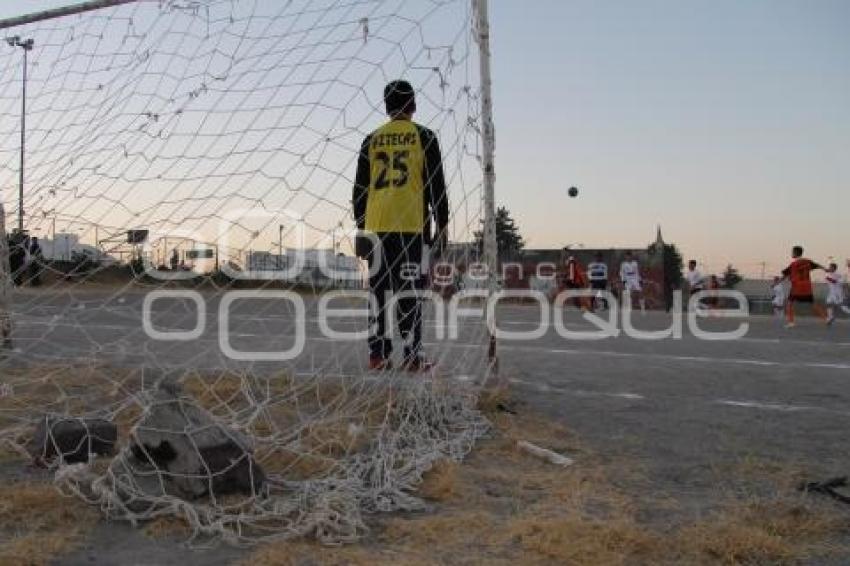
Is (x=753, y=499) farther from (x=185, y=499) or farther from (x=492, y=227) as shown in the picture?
(x=492, y=227)

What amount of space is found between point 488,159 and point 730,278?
1258 inches

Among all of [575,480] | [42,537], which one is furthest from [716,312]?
[42,537]

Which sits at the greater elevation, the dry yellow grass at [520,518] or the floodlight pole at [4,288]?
the floodlight pole at [4,288]

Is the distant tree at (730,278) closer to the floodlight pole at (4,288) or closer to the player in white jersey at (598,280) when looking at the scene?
the player in white jersey at (598,280)

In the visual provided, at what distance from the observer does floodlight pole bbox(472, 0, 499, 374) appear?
5.64 m

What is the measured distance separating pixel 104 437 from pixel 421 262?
248 cm

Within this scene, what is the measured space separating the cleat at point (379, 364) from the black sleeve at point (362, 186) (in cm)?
93

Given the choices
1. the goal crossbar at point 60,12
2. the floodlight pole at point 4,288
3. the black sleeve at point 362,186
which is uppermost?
the goal crossbar at point 60,12

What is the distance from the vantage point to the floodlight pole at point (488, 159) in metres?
5.64

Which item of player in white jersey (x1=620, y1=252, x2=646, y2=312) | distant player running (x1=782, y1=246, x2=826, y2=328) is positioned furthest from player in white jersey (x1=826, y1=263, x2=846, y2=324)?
player in white jersey (x1=620, y1=252, x2=646, y2=312)

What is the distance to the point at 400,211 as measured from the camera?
5.58m

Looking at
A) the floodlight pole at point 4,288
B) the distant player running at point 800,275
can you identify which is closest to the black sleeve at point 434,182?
the floodlight pole at point 4,288

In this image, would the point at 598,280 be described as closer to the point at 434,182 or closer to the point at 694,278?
the point at 694,278

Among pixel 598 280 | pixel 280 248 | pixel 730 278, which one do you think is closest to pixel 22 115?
pixel 280 248
